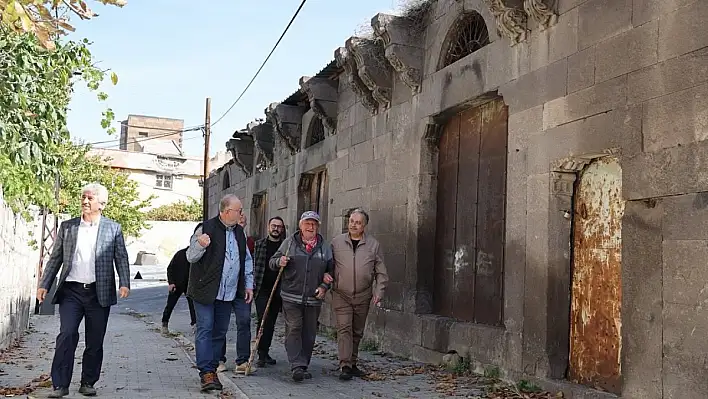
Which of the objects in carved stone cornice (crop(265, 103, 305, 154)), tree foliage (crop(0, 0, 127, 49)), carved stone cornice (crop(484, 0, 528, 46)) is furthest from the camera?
carved stone cornice (crop(265, 103, 305, 154))

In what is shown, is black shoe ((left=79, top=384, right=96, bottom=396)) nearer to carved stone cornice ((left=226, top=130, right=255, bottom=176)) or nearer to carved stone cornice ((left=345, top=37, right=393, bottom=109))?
carved stone cornice ((left=345, top=37, right=393, bottom=109))

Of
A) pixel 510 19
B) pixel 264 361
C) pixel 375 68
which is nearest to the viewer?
pixel 510 19

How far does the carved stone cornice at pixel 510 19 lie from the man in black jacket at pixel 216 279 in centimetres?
320

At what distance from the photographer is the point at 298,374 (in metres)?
7.52

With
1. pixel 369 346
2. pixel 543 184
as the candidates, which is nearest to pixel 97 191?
pixel 543 184

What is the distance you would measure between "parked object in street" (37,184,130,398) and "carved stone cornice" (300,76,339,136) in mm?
6768

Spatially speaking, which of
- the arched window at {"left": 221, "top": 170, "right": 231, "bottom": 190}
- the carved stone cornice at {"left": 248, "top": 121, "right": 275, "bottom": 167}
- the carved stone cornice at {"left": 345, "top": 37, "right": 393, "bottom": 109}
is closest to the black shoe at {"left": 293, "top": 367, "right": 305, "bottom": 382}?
the carved stone cornice at {"left": 345, "top": 37, "right": 393, "bottom": 109}

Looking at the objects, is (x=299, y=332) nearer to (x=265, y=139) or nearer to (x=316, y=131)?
(x=316, y=131)

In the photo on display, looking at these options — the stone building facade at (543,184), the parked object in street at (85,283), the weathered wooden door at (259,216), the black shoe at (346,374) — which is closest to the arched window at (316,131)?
the stone building facade at (543,184)

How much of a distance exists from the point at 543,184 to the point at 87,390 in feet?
14.6

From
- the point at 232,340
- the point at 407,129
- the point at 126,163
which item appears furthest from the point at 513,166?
the point at 126,163

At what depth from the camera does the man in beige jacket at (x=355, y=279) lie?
791 centimetres

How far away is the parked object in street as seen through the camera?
6.22 metres

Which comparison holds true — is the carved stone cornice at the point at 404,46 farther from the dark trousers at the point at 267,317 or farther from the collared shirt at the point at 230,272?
the collared shirt at the point at 230,272
